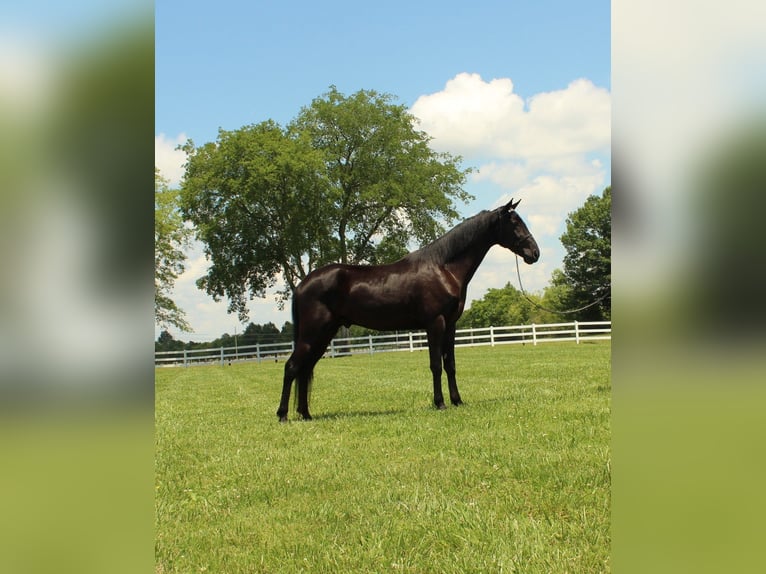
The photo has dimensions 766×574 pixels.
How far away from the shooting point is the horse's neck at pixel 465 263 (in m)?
8.80

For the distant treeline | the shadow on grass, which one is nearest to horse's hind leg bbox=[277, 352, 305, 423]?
the shadow on grass

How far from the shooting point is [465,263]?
883cm

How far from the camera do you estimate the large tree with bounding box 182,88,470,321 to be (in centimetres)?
3522

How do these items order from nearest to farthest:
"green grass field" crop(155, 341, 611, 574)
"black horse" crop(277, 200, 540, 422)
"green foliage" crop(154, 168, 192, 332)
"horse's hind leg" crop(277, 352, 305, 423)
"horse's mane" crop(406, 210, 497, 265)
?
"green grass field" crop(155, 341, 611, 574) < "horse's hind leg" crop(277, 352, 305, 423) < "black horse" crop(277, 200, 540, 422) < "horse's mane" crop(406, 210, 497, 265) < "green foliage" crop(154, 168, 192, 332)

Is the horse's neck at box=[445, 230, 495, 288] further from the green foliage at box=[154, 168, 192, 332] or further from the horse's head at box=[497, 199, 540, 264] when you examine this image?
the green foliage at box=[154, 168, 192, 332]

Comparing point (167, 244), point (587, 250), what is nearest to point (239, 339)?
point (167, 244)

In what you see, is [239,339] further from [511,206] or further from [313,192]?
[511,206]

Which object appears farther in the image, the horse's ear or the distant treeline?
the distant treeline

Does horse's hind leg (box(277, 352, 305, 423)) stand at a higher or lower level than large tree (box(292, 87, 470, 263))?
lower
